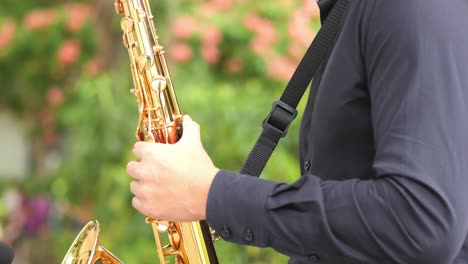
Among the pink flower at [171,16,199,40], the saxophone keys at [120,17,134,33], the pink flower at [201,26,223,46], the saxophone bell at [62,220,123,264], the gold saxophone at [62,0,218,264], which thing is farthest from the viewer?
the pink flower at [201,26,223,46]

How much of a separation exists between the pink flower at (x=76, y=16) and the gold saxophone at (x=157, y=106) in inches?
230

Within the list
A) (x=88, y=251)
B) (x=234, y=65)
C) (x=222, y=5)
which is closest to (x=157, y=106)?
(x=88, y=251)

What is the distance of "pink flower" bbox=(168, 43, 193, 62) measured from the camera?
237 inches

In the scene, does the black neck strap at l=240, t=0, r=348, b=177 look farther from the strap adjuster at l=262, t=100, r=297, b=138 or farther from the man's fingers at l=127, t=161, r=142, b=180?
the man's fingers at l=127, t=161, r=142, b=180

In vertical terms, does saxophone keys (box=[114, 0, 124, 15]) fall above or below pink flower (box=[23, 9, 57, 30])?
below

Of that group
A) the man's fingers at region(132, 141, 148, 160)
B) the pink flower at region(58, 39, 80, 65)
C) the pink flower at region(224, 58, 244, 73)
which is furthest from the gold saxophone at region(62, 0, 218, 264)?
the pink flower at region(58, 39, 80, 65)

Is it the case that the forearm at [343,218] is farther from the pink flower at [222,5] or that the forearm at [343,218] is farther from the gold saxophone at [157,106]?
the pink flower at [222,5]

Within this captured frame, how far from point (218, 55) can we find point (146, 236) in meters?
2.09

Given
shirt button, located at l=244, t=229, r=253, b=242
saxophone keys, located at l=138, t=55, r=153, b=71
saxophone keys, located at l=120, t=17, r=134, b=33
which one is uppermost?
saxophone keys, located at l=120, t=17, r=134, b=33

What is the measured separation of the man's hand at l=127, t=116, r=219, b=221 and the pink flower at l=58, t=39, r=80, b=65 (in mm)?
6329

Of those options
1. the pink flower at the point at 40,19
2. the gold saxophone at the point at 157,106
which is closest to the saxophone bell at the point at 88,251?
the gold saxophone at the point at 157,106

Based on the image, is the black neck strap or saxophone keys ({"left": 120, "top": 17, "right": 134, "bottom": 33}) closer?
the black neck strap

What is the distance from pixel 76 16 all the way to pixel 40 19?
478mm

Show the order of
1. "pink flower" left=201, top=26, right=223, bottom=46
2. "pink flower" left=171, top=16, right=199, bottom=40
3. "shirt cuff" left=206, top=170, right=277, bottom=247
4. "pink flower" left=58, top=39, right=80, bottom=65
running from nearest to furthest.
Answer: "shirt cuff" left=206, top=170, right=277, bottom=247 → "pink flower" left=171, top=16, right=199, bottom=40 → "pink flower" left=201, top=26, right=223, bottom=46 → "pink flower" left=58, top=39, right=80, bottom=65
